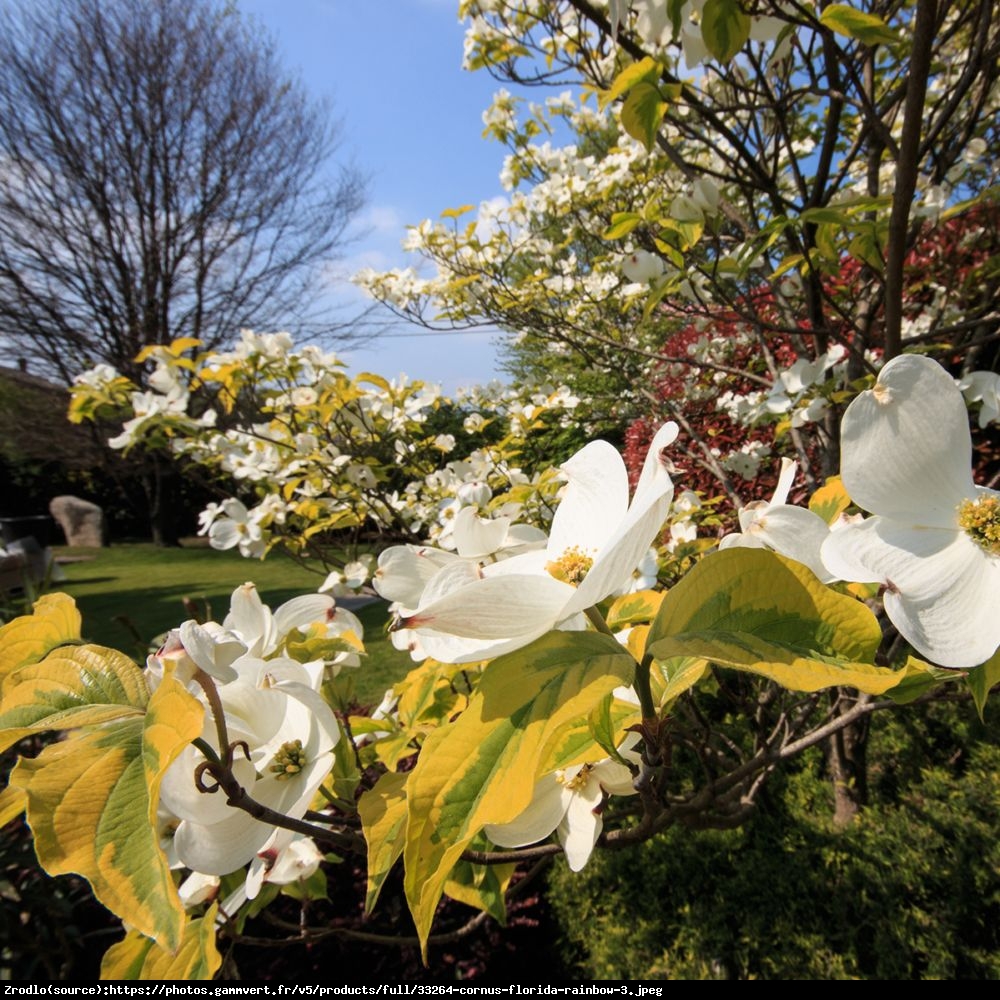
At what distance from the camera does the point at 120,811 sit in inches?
14.7

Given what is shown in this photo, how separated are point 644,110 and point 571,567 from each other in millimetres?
729

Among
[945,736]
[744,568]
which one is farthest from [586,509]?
[945,736]

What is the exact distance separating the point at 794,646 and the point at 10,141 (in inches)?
416

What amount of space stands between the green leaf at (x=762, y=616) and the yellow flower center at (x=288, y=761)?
0.37m

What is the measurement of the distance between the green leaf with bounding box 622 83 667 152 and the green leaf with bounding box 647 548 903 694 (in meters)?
0.69

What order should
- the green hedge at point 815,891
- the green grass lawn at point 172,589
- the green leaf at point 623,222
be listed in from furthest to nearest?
1. the green grass lawn at point 172,589
2. the green hedge at point 815,891
3. the green leaf at point 623,222

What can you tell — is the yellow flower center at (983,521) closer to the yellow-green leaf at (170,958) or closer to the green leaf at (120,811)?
the green leaf at (120,811)

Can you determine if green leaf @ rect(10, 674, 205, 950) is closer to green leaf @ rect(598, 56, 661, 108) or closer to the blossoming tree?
the blossoming tree

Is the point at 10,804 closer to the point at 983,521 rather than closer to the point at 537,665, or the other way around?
the point at 537,665

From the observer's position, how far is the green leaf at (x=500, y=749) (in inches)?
13.8

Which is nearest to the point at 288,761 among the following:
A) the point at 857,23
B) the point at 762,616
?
the point at 762,616

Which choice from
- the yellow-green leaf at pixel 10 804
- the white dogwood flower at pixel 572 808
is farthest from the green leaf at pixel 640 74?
the yellow-green leaf at pixel 10 804

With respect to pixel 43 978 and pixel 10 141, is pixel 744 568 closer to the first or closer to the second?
pixel 43 978

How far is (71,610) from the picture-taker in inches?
21.8
